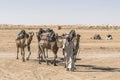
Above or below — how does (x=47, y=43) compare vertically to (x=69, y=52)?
above

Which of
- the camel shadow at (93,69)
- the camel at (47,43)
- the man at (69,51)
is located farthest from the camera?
the camel at (47,43)

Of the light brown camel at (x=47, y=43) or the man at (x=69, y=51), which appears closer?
the man at (x=69, y=51)

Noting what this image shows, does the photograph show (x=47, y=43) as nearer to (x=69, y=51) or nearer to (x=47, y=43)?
(x=47, y=43)

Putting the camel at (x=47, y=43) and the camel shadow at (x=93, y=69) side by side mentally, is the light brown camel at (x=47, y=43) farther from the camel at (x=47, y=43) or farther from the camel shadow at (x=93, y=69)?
the camel shadow at (x=93, y=69)

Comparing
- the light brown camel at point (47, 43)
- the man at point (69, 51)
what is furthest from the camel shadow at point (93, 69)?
the light brown camel at point (47, 43)

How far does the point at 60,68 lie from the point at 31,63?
2694 mm

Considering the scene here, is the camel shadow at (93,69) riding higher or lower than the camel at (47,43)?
lower

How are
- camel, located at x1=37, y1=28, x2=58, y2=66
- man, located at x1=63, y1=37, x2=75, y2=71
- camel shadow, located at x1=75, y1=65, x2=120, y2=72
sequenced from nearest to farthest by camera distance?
man, located at x1=63, y1=37, x2=75, y2=71 < camel shadow, located at x1=75, y1=65, x2=120, y2=72 < camel, located at x1=37, y1=28, x2=58, y2=66

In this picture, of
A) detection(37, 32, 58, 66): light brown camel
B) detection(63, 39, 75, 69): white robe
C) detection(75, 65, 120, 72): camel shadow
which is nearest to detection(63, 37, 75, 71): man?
detection(63, 39, 75, 69): white robe

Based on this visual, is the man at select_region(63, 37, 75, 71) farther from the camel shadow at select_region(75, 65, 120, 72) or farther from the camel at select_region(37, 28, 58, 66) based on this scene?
the camel at select_region(37, 28, 58, 66)

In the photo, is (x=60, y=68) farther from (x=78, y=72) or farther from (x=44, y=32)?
(x=44, y=32)

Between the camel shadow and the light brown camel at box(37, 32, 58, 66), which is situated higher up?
the light brown camel at box(37, 32, 58, 66)

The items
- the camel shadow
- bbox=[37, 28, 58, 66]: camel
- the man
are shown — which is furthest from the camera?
bbox=[37, 28, 58, 66]: camel

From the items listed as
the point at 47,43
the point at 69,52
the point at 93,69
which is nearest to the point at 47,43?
the point at 47,43
